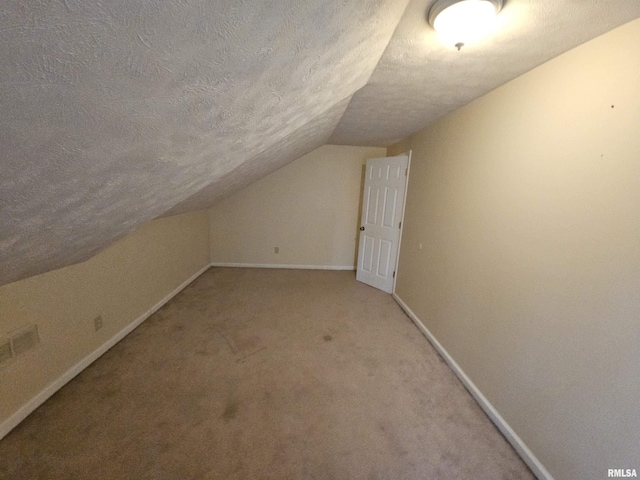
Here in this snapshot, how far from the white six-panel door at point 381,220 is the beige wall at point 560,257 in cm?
126

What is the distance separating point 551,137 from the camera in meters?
1.42

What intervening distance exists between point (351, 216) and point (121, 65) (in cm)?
414

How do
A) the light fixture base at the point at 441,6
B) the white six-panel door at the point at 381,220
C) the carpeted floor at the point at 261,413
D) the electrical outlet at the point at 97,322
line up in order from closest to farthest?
the light fixture base at the point at 441,6
the carpeted floor at the point at 261,413
the electrical outlet at the point at 97,322
the white six-panel door at the point at 381,220

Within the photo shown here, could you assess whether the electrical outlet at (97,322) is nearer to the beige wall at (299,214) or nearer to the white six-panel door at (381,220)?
the beige wall at (299,214)

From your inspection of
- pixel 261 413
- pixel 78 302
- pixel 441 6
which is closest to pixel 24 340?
pixel 78 302

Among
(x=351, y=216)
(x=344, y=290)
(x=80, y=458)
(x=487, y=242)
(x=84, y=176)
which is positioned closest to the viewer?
(x=84, y=176)

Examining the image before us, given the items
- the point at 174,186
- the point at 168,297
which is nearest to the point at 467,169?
the point at 174,186

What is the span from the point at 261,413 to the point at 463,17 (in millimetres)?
2269

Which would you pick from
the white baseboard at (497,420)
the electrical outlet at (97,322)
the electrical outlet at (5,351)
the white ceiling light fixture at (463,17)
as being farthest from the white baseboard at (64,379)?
the white ceiling light fixture at (463,17)

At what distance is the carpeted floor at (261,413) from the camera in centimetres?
135

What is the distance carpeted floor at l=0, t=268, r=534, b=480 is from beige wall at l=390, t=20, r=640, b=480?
0.34 meters

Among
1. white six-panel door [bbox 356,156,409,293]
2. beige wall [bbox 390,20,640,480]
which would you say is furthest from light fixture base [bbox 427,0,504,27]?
white six-panel door [bbox 356,156,409,293]

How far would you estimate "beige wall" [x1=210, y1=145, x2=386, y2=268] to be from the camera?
4.37m

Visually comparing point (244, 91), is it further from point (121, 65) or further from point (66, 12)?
point (66, 12)
